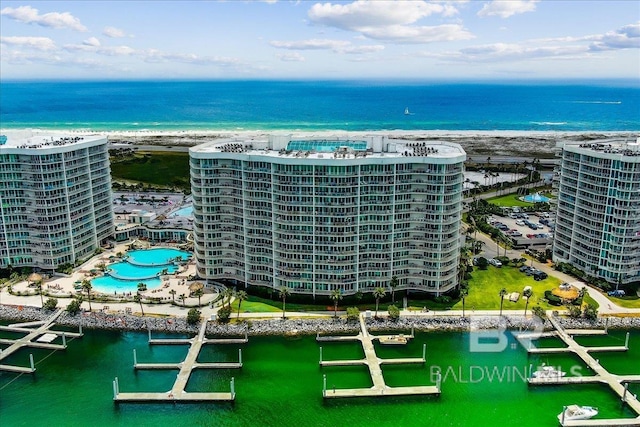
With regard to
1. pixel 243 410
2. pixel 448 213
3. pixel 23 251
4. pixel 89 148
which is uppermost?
pixel 89 148

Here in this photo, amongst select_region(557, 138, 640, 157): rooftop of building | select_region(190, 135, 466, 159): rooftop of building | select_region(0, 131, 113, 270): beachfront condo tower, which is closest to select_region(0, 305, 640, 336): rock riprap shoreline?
select_region(0, 131, 113, 270): beachfront condo tower

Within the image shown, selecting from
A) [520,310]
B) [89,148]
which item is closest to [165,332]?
[89,148]

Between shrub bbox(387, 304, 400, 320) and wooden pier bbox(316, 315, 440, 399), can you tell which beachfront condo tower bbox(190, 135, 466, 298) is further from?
wooden pier bbox(316, 315, 440, 399)

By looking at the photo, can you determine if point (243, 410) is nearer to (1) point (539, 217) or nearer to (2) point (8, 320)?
(2) point (8, 320)

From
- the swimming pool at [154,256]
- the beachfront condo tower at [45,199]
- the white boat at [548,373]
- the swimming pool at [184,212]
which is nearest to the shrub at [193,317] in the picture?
the swimming pool at [154,256]

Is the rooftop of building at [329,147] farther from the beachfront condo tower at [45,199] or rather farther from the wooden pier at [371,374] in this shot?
the wooden pier at [371,374]

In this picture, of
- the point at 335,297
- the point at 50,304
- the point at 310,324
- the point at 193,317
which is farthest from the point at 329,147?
the point at 50,304
